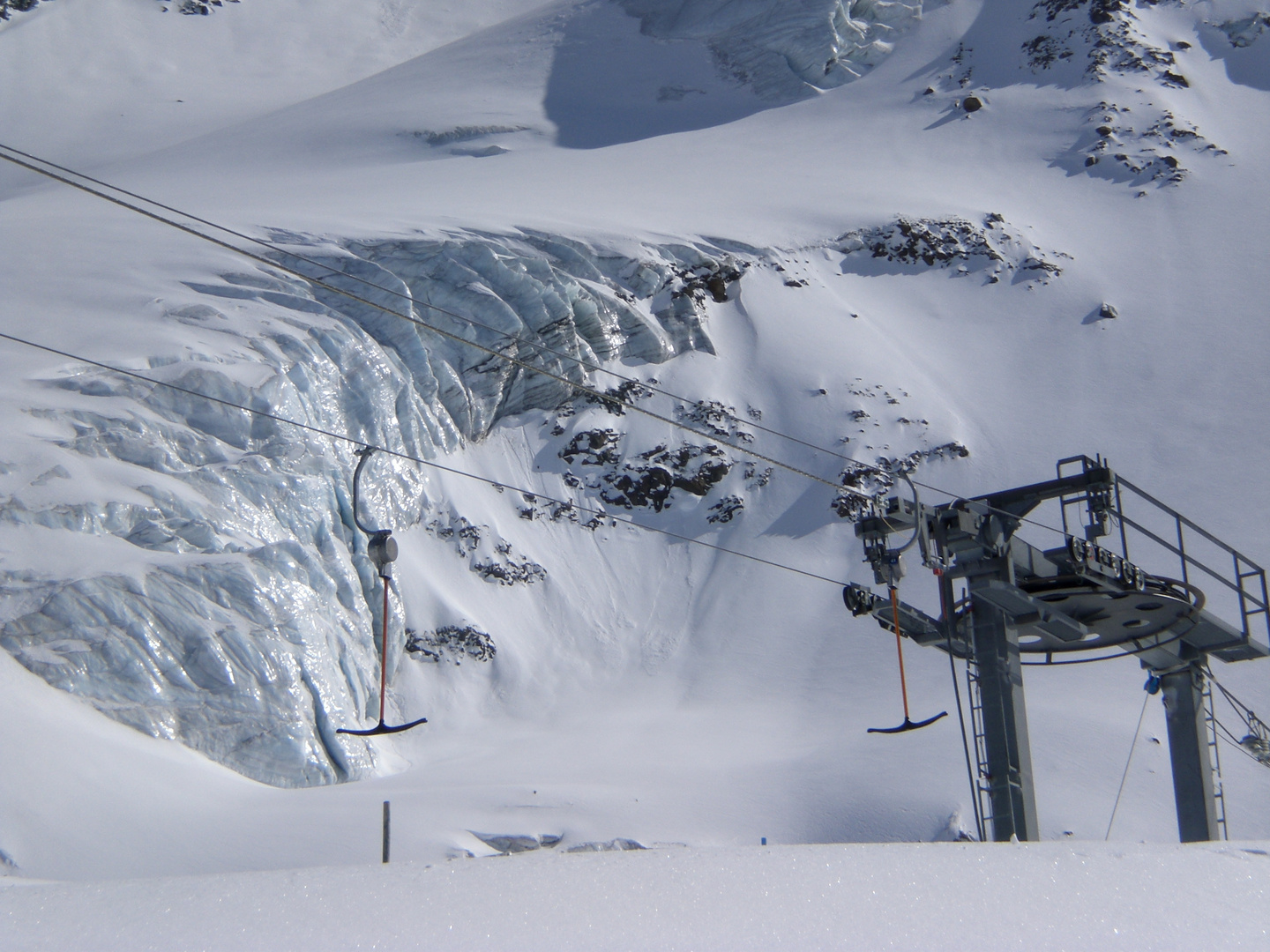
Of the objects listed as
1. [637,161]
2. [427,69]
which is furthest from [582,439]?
[427,69]

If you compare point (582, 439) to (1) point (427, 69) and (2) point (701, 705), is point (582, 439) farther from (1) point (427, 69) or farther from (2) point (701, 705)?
(1) point (427, 69)

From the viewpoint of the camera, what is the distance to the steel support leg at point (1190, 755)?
Result: 15039 millimetres

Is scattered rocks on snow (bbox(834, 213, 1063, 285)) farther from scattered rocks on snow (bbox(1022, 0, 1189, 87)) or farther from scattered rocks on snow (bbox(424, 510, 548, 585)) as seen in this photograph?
scattered rocks on snow (bbox(424, 510, 548, 585))

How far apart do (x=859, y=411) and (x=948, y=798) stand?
16.4m

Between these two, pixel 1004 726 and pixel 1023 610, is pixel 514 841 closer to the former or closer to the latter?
pixel 1004 726

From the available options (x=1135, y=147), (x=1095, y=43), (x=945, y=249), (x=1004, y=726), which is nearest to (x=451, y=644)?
(x=1004, y=726)

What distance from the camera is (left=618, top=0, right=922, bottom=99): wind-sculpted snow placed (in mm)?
58531

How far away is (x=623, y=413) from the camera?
34.2m

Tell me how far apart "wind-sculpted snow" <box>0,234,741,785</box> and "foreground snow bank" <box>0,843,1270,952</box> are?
13010mm

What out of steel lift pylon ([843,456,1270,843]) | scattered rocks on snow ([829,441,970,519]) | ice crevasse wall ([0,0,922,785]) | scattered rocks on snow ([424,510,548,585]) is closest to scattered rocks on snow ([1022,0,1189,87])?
ice crevasse wall ([0,0,922,785])

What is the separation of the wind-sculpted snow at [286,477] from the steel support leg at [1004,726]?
11678 millimetres

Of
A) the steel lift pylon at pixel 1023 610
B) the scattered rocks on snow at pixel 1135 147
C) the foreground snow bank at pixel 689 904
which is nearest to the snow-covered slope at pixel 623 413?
the scattered rocks on snow at pixel 1135 147

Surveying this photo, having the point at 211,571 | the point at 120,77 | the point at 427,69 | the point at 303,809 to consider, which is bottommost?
the point at 303,809

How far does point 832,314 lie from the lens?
37.9 metres
